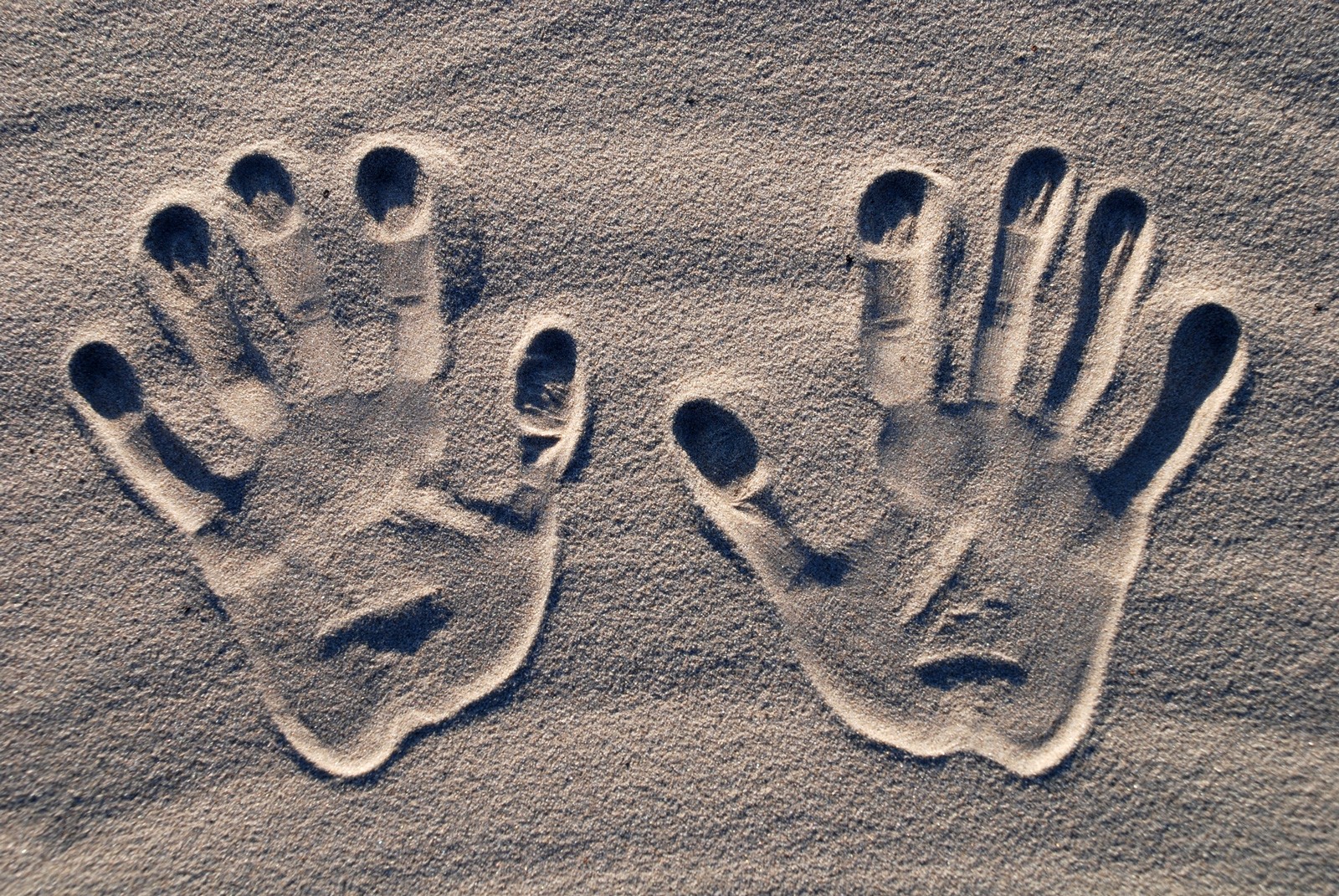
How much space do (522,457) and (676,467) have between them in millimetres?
321

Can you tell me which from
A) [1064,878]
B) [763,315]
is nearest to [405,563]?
[763,315]

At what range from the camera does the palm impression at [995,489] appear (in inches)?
57.6

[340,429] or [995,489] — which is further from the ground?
[340,429]

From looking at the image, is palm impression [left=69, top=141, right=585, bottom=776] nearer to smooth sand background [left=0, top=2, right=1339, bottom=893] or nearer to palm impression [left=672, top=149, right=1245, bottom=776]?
smooth sand background [left=0, top=2, right=1339, bottom=893]

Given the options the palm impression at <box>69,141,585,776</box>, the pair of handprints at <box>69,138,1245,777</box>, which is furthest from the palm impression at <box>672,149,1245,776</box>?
the palm impression at <box>69,141,585,776</box>

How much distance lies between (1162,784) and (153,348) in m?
2.24

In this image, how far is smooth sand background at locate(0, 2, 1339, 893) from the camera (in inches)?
56.4

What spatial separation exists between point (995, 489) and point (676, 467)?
66 cm

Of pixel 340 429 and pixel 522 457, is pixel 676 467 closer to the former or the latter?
pixel 522 457

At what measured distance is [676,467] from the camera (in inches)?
58.1

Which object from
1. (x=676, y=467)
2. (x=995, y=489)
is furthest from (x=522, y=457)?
(x=995, y=489)

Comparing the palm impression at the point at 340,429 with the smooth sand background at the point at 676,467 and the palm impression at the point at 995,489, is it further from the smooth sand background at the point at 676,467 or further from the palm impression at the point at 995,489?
the palm impression at the point at 995,489

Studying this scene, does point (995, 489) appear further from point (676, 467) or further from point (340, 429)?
point (340, 429)

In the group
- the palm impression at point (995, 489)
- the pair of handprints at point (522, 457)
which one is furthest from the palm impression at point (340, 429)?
the palm impression at point (995, 489)
